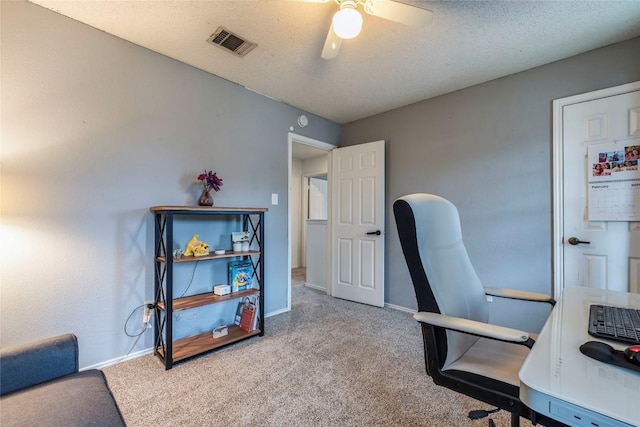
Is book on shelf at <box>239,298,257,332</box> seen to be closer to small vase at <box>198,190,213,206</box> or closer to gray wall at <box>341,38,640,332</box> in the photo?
small vase at <box>198,190,213,206</box>

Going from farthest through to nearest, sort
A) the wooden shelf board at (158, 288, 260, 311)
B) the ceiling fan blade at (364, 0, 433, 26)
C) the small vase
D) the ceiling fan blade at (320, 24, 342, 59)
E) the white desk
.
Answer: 1. the small vase
2. the wooden shelf board at (158, 288, 260, 311)
3. the ceiling fan blade at (320, 24, 342, 59)
4. the ceiling fan blade at (364, 0, 433, 26)
5. the white desk

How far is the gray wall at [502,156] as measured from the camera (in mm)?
2223

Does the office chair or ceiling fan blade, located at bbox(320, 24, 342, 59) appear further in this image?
ceiling fan blade, located at bbox(320, 24, 342, 59)

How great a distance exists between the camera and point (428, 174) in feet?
Answer: 9.84

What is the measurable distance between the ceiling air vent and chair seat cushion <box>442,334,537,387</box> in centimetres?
235

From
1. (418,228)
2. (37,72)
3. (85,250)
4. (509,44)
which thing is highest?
(509,44)

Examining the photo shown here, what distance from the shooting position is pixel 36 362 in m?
1.06

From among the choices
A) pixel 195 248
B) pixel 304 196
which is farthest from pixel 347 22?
pixel 304 196

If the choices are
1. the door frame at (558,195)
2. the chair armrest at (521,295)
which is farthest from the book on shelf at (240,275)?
the door frame at (558,195)

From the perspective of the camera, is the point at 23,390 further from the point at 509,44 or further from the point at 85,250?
the point at 509,44

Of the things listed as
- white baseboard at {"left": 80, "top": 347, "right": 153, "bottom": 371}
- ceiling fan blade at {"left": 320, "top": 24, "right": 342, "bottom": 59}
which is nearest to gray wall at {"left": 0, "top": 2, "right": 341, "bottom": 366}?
white baseboard at {"left": 80, "top": 347, "right": 153, "bottom": 371}

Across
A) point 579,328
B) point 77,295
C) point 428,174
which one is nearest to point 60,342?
point 77,295

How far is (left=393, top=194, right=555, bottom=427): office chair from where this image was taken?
3.13ft

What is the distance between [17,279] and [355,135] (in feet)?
11.1
